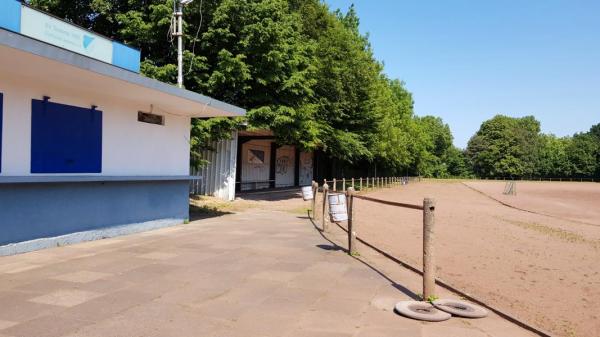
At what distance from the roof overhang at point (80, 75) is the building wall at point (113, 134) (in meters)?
0.15

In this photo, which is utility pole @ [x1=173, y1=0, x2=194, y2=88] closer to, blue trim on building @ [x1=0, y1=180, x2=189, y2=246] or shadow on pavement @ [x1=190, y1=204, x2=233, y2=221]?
blue trim on building @ [x1=0, y1=180, x2=189, y2=246]

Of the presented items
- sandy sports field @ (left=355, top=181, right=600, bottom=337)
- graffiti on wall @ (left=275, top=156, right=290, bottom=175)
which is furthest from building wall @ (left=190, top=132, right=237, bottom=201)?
graffiti on wall @ (left=275, top=156, right=290, bottom=175)

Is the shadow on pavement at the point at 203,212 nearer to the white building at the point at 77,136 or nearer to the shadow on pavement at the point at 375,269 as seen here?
the white building at the point at 77,136

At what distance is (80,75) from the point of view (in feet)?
27.1

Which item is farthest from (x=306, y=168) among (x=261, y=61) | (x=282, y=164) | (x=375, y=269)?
(x=375, y=269)

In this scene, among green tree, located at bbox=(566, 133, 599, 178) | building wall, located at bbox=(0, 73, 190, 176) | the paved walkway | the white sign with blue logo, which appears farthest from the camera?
green tree, located at bbox=(566, 133, 599, 178)

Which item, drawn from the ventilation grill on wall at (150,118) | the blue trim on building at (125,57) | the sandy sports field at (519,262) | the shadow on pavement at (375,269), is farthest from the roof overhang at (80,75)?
the sandy sports field at (519,262)

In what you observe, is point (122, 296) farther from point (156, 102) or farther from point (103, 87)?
point (156, 102)

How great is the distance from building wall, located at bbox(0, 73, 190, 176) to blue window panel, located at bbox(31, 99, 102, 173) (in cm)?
12

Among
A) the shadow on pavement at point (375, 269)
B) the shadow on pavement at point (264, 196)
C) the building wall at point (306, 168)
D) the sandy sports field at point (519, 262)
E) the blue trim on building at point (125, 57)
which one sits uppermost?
the blue trim on building at point (125, 57)

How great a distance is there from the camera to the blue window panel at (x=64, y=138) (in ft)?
28.5

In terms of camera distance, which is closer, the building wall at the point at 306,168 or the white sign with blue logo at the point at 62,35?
the white sign with blue logo at the point at 62,35

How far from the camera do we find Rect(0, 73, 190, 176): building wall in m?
8.22

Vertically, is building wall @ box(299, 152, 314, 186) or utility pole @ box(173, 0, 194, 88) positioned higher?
utility pole @ box(173, 0, 194, 88)
